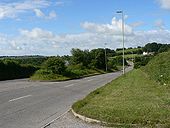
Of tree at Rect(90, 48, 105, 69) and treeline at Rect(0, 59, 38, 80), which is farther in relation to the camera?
tree at Rect(90, 48, 105, 69)

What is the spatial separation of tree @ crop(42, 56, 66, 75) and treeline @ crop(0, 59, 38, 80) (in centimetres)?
594

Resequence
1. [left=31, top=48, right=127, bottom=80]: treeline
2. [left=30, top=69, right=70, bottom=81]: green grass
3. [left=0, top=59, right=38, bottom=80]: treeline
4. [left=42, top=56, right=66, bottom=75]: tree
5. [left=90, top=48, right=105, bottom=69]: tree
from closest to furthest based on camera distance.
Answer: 1. [left=30, top=69, right=70, bottom=81]: green grass
2. [left=31, top=48, right=127, bottom=80]: treeline
3. [left=42, top=56, right=66, bottom=75]: tree
4. [left=0, top=59, right=38, bottom=80]: treeline
5. [left=90, top=48, right=105, bottom=69]: tree

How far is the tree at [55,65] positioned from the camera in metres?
53.5

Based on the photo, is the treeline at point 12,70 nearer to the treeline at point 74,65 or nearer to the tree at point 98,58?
the treeline at point 74,65

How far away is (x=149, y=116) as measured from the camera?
1152 centimetres

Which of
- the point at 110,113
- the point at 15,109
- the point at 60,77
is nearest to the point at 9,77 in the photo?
the point at 60,77

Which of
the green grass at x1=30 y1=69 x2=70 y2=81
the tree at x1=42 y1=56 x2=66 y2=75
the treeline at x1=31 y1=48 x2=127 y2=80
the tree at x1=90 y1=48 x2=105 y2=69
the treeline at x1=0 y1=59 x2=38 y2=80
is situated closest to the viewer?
the green grass at x1=30 y1=69 x2=70 y2=81

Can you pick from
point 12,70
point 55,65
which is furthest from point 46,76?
point 12,70

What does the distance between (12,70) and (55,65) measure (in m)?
8.23

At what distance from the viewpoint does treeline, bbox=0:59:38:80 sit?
182 feet

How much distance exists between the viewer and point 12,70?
193 ft

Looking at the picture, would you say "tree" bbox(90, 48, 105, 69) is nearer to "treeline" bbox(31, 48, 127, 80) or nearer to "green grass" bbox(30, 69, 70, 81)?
"treeline" bbox(31, 48, 127, 80)

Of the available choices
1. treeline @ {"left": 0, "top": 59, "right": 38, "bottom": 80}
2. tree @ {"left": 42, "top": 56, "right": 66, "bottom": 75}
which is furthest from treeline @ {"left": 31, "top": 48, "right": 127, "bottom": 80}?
treeline @ {"left": 0, "top": 59, "right": 38, "bottom": 80}

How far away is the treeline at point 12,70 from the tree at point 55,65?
594cm
